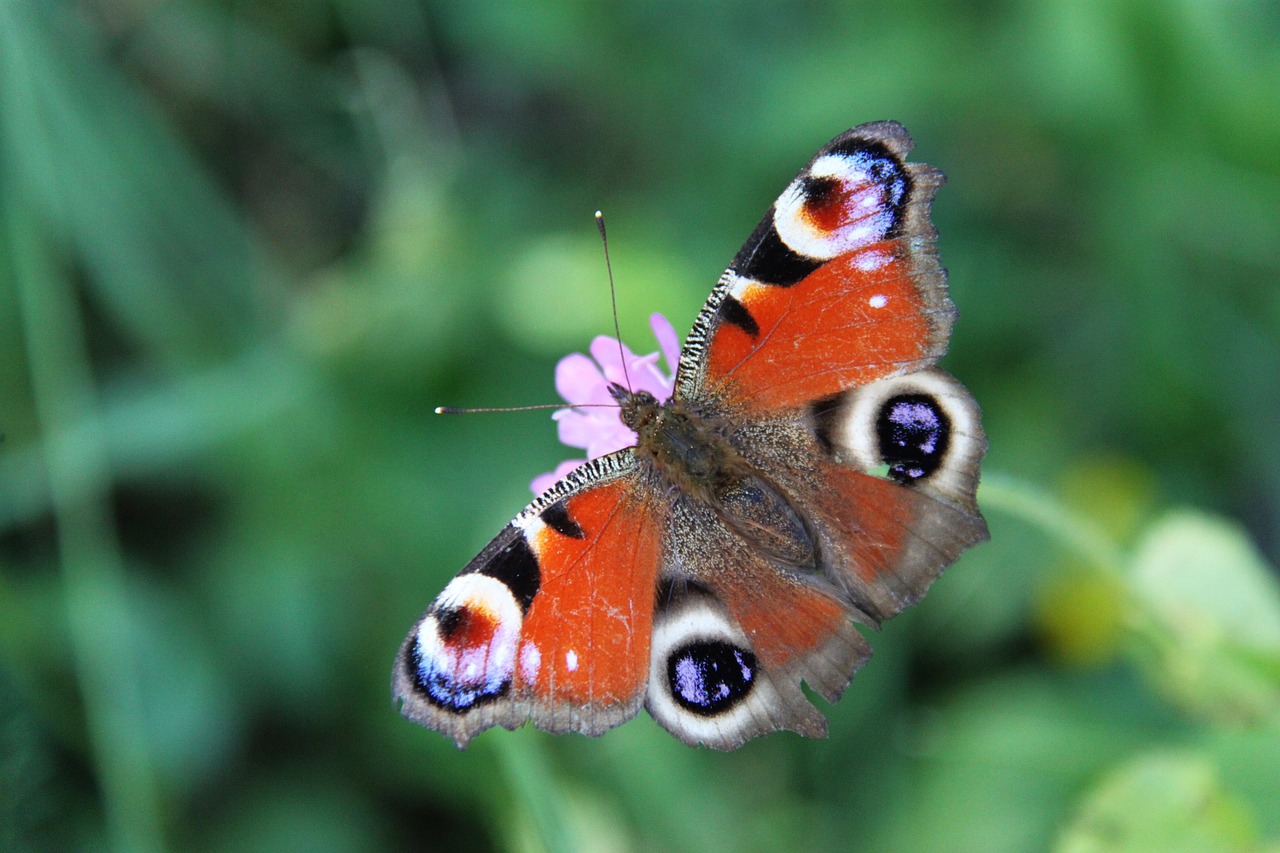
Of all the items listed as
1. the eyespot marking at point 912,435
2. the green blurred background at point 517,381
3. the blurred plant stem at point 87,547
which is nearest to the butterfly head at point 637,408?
the eyespot marking at point 912,435

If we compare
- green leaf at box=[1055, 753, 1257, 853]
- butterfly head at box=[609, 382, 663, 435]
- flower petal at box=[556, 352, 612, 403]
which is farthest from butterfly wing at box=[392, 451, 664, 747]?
green leaf at box=[1055, 753, 1257, 853]

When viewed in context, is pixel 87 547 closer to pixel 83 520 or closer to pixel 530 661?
pixel 83 520

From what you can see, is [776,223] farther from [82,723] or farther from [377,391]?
[82,723]

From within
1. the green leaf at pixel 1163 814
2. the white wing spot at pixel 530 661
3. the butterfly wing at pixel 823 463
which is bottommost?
the green leaf at pixel 1163 814

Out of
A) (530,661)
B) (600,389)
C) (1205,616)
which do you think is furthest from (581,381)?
(1205,616)

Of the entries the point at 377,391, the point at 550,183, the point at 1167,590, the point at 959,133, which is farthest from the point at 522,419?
the point at 1167,590

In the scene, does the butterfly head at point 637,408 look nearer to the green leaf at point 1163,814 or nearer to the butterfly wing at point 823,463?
the butterfly wing at point 823,463

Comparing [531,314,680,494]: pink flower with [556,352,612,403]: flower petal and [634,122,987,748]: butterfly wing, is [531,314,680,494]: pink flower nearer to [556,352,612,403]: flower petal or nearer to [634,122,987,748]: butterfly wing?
[556,352,612,403]: flower petal
